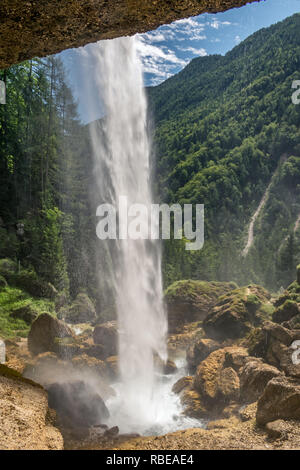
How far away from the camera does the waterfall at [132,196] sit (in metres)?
14.0

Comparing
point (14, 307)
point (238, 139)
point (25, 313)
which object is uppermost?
point (238, 139)

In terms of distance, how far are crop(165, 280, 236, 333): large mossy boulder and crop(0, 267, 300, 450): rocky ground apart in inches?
64.7

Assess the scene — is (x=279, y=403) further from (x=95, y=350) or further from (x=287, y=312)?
(x=95, y=350)

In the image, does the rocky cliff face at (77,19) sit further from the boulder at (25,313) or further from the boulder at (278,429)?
the boulder at (25,313)

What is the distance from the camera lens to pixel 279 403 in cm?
548

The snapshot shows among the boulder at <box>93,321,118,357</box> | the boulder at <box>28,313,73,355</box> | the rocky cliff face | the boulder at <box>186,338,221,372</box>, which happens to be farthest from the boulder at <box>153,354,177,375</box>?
the rocky cliff face

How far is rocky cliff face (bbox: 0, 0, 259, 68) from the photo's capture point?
3571mm

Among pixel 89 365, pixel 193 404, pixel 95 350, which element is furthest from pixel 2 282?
pixel 193 404

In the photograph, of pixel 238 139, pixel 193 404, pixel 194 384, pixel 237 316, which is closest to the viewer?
pixel 193 404

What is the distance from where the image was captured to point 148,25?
4.09 metres

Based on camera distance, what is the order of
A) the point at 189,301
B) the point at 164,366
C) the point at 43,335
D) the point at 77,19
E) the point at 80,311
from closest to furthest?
the point at 77,19
the point at 43,335
the point at 164,366
the point at 189,301
the point at 80,311

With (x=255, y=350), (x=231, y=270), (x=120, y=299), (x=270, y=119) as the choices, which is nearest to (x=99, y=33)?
(x=255, y=350)

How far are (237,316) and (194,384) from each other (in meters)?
4.93

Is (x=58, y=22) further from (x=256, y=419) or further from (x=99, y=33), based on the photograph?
(x=256, y=419)
